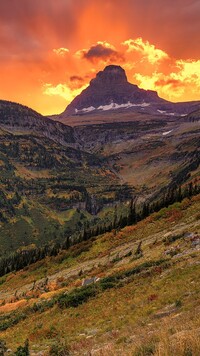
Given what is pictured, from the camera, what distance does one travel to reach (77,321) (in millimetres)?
27391

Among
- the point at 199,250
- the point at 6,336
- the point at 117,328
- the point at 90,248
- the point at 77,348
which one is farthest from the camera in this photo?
the point at 90,248

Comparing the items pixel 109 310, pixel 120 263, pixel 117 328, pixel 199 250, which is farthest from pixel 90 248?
pixel 117 328

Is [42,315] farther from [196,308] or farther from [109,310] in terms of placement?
[196,308]

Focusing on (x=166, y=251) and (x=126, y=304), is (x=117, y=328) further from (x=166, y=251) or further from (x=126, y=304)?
(x=166, y=251)

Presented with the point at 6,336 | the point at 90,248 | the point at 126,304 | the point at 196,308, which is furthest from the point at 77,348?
the point at 90,248

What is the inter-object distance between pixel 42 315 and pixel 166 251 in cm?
1635

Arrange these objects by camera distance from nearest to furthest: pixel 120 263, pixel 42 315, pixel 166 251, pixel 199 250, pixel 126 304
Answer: pixel 126 304 → pixel 42 315 → pixel 199 250 → pixel 166 251 → pixel 120 263

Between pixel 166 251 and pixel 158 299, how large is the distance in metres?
16.9

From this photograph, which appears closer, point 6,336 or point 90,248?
point 6,336

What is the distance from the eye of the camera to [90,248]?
79000 millimetres

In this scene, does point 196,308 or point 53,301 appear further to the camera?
point 53,301

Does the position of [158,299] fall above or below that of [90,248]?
above

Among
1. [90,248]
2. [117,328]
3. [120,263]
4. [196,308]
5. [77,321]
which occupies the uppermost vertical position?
[196,308]

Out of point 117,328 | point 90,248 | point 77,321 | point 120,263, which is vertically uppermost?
point 117,328
